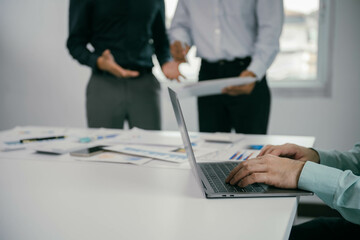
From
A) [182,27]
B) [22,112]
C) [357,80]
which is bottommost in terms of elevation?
[22,112]

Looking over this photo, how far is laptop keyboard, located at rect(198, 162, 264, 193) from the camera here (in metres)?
0.89

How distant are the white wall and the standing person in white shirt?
670 mm

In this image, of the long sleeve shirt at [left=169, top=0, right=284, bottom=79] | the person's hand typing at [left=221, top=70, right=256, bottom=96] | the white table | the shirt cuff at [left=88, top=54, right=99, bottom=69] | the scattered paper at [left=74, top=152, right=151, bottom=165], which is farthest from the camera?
the shirt cuff at [left=88, top=54, right=99, bottom=69]

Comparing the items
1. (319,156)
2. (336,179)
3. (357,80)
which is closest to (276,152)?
(319,156)

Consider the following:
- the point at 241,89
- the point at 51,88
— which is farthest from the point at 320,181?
the point at 51,88

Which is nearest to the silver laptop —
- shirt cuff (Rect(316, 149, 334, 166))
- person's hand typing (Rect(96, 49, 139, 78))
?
shirt cuff (Rect(316, 149, 334, 166))

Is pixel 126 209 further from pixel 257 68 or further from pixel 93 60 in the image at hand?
pixel 93 60

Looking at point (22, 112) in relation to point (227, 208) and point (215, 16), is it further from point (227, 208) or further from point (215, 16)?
point (227, 208)

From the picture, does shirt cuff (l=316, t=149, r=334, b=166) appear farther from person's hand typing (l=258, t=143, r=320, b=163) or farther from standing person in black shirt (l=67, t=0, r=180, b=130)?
standing person in black shirt (l=67, t=0, r=180, b=130)

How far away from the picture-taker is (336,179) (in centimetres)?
87

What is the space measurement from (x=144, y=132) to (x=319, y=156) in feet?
2.82

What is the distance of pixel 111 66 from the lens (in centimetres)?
216

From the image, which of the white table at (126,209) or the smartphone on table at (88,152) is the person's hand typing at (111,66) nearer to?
the smartphone on table at (88,152)

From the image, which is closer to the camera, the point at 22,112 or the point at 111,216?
the point at 111,216
